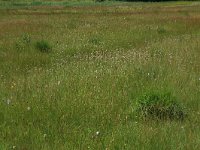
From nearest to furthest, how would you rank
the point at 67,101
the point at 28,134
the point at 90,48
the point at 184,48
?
1. the point at 28,134
2. the point at 67,101
3. the point at 184,48
4. the point at 90,48

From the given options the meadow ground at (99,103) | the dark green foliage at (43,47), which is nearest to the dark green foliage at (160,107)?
the meadow ground at (99,103)

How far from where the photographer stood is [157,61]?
35.2 feet

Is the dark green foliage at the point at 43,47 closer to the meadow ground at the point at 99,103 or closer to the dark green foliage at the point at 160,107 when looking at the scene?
the meadow ground at the point at 99,103

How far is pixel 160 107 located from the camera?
21.0 ft

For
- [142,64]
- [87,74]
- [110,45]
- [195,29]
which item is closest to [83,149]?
[87,74]

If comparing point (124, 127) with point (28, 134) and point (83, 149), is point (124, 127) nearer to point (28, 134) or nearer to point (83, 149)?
point (83, 149)

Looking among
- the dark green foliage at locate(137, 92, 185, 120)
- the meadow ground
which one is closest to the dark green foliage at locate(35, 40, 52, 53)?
the meadow ground

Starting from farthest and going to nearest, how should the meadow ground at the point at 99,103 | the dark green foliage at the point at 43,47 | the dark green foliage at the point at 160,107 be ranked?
the dark green foliage at the point at 43,47
the dark green foliage at the point at 160,107
the meadow ground at the point at 99,103

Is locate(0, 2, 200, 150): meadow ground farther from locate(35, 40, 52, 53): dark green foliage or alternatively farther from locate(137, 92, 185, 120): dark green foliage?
locate(35, 40, 52, 53): dark green foliage

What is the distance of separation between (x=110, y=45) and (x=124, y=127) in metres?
11.0

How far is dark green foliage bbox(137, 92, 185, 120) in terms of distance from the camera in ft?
20.8

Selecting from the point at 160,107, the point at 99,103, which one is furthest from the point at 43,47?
the point at 160,107

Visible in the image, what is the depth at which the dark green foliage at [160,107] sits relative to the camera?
20.8 ft

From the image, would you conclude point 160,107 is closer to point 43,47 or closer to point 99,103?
point 99,103
